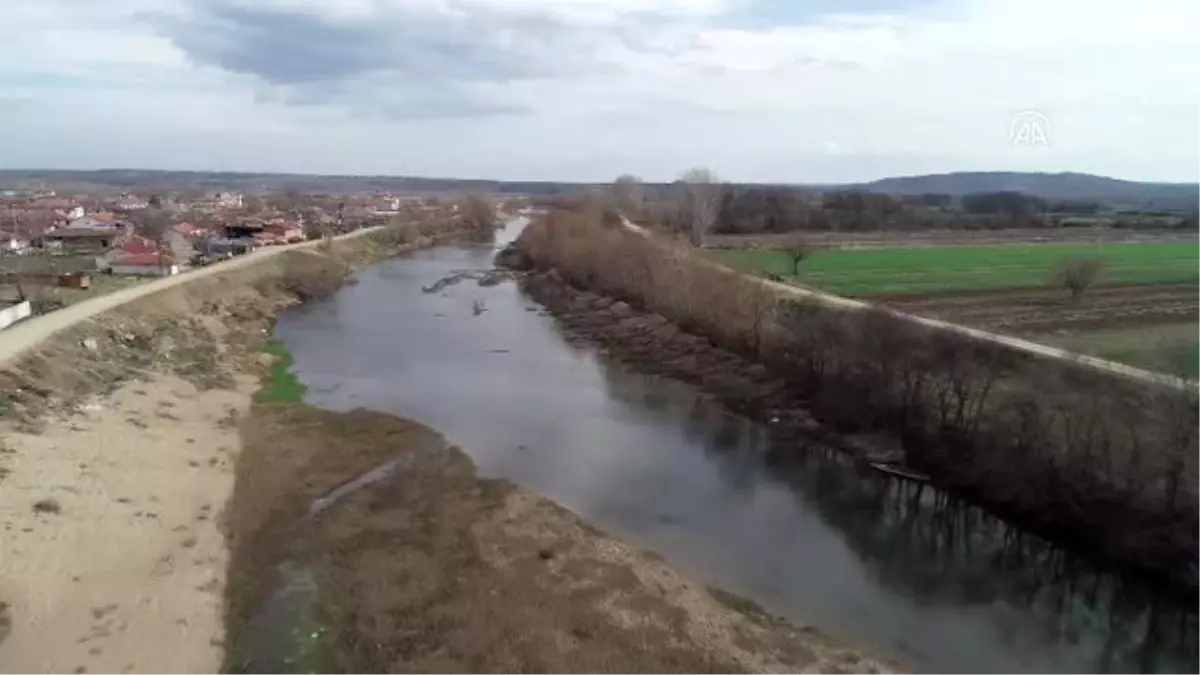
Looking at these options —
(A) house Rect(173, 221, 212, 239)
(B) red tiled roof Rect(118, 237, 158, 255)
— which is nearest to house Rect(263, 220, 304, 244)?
(A) house Rect(173, 221, 212, 239)

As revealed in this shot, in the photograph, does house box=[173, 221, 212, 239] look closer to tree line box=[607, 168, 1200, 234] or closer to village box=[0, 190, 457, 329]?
village box=[0, 190, 457, 329]

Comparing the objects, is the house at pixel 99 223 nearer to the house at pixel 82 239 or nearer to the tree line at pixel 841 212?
the house at pixel 82 239

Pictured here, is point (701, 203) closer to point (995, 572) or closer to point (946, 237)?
point (946, 237)

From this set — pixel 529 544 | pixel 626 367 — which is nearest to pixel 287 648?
pixel 529 544

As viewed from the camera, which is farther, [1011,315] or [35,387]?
[1011,315]

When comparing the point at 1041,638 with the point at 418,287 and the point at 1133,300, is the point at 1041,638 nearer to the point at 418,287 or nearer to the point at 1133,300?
the point at 1133,300

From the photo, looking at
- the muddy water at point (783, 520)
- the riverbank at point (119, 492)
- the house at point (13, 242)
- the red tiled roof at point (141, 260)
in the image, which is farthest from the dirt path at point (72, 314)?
the house at point (13, 242)
